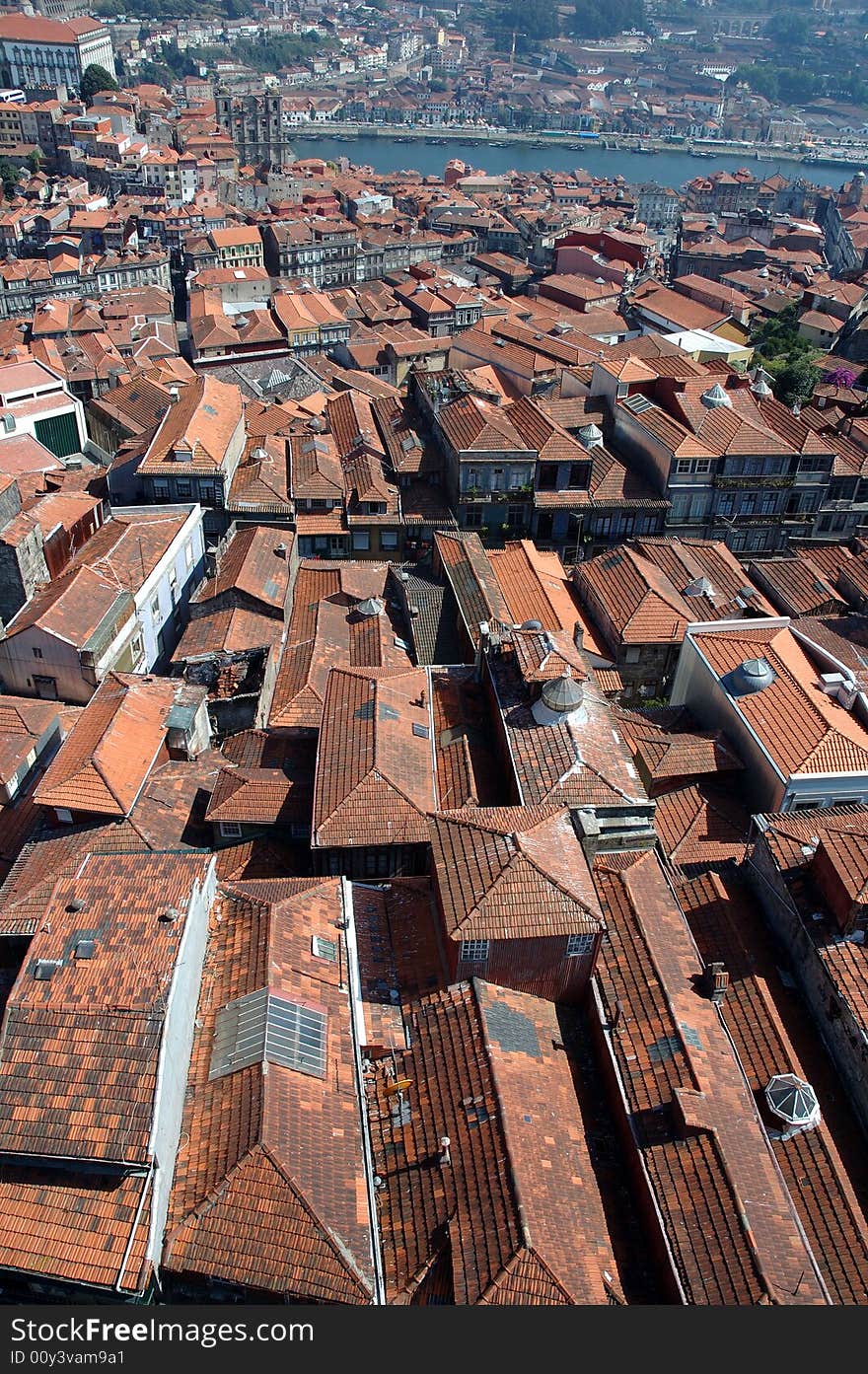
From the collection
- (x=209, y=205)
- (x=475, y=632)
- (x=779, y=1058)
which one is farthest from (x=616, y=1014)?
(x=209, y=205)

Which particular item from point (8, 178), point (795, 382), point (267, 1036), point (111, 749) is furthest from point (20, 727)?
point (8, 178)

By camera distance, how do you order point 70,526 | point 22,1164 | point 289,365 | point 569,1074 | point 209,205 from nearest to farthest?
point 22,1164 → point 569,1074 → point 70,526 → point 289,365 → point 209,205

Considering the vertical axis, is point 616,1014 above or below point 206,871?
below

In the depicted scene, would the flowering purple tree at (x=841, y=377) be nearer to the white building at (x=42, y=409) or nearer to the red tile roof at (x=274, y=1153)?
the white building at (x=42, y=409)

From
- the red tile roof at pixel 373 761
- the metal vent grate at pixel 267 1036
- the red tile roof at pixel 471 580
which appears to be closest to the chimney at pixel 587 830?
the red tile roof at pixel 373 761

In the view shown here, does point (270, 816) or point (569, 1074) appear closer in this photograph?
point (569, 1074)

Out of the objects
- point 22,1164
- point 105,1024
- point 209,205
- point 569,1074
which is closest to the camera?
point 22,1164

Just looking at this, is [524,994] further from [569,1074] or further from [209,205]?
[209,205]
